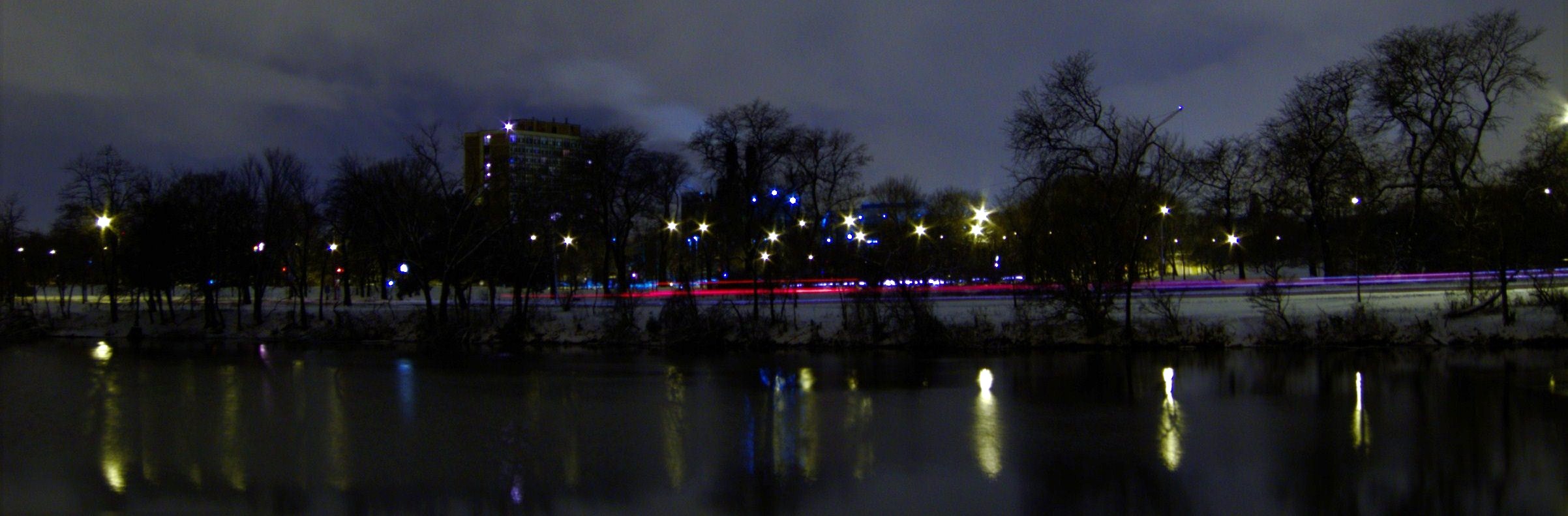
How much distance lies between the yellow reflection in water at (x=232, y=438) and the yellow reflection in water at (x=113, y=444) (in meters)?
1.23

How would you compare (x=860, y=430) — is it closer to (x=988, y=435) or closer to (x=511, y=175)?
(x=988, y=435)

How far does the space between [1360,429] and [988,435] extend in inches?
241

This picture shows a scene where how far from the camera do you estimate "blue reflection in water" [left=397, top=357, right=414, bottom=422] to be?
19125mm

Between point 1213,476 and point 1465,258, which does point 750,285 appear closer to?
point 1465,258

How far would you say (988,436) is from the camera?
50.0 ft

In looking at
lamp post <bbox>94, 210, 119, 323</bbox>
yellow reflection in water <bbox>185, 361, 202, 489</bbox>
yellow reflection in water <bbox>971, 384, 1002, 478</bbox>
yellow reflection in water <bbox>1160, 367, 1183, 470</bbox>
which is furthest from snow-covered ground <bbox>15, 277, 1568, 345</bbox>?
yellow reflection in water <bbox>971, 384, 1002, 478</bbox>

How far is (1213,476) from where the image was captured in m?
12.2

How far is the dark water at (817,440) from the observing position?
11.3 meters

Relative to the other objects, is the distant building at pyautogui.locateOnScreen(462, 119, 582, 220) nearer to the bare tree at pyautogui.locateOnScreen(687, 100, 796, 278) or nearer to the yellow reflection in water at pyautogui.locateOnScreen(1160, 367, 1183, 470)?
the bare tree at pyautogui.locateOnScreen(687, 100, 796, 278)

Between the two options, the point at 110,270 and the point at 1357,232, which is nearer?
the point at 1357,232

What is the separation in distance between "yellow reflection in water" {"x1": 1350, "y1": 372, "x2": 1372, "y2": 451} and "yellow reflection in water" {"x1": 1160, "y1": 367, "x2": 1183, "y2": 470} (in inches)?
97.9

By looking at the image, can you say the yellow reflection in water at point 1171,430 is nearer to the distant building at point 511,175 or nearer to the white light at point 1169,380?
the white light at point 1169,380

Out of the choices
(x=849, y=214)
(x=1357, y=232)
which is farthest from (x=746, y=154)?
(x=1357, y=232)

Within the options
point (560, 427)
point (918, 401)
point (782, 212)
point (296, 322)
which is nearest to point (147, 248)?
point (296, 322)
